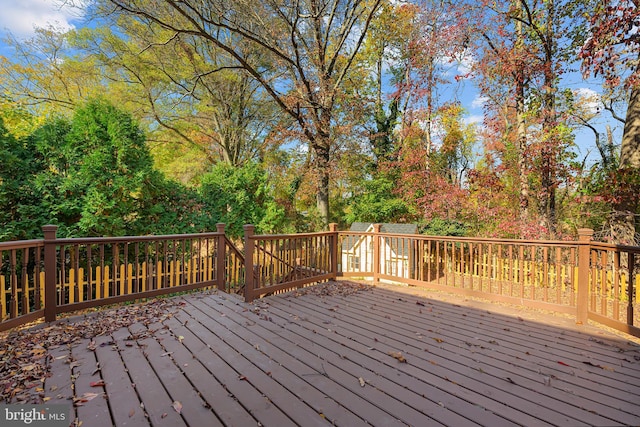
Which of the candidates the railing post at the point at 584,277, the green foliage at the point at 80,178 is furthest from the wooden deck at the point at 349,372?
the green foliage at the point at 80,178

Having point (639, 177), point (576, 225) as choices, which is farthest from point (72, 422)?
point (576, 225)

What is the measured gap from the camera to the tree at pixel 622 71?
3.90 m

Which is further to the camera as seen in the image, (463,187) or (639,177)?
(463,187)

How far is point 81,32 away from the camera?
385 inches

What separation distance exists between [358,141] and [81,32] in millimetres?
10368

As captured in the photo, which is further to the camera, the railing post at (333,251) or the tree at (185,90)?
the tree at (185,90)

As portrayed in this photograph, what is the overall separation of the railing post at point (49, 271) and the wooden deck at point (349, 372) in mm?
1001

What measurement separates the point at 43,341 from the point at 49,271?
34.5 inches

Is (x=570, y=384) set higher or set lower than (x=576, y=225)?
lower

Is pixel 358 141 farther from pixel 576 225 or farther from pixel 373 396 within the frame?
pixel 373 396

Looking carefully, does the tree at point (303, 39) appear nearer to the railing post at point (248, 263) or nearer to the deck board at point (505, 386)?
the railing post at point (248, 263)

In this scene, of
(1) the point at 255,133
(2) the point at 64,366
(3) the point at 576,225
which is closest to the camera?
(2) the point at 64,366

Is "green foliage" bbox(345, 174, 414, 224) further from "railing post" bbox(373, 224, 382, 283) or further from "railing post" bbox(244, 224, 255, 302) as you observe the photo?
"railing post" bbox(244, 224, 255, 302)

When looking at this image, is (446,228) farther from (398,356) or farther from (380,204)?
(398,356)
